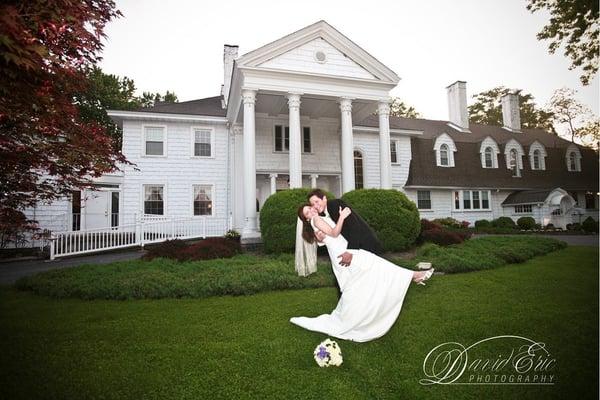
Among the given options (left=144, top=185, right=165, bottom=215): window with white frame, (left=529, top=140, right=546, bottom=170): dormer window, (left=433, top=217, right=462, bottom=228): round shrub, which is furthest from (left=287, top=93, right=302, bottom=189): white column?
(left=529, top=140, right=546, bottom=170): dormer window

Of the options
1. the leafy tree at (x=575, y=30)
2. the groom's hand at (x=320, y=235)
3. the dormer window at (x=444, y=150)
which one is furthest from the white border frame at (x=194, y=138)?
the dormer window at (x=444, y=150)

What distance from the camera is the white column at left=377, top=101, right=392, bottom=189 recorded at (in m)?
12.5

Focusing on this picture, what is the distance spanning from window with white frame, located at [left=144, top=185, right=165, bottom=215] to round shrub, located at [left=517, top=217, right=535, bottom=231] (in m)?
19.4

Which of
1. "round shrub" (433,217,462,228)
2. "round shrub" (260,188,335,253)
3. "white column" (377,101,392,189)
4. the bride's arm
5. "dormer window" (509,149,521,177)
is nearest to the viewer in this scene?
the bride's arm

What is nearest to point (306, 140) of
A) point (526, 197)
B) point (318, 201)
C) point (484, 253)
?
point (484, 253)

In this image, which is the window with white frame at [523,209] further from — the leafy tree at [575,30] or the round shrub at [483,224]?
the leafy tree at [575,30]

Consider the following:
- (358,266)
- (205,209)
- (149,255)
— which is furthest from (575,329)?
(205,209)

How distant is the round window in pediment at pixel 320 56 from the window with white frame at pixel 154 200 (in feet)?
31.3

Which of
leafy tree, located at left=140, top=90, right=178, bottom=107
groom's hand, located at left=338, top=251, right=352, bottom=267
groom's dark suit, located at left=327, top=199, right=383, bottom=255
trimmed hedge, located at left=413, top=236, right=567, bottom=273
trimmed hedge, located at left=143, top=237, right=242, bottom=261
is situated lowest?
trimmed hedge, located at left=413, top=236, right=567, bottom=273

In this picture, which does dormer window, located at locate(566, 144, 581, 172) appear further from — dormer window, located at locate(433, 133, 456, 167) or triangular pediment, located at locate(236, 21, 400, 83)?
dormer window, located at locate(433, 133, 456, 167)

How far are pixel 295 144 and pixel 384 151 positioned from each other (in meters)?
3.96

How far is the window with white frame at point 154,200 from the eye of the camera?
14266 millimetres

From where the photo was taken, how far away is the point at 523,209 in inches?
693

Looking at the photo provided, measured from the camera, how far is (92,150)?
16.1ft
